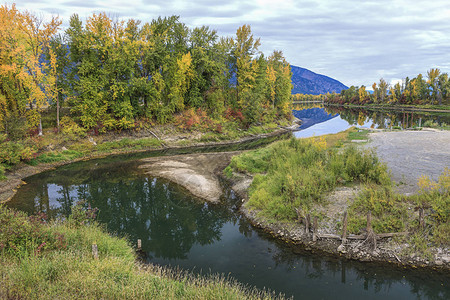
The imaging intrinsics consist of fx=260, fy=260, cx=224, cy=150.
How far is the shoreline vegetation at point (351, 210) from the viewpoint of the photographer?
16.0m

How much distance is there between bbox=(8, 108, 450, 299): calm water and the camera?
14016mm

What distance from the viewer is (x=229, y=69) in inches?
2680

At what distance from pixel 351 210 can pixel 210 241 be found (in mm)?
10585

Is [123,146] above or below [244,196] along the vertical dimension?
above

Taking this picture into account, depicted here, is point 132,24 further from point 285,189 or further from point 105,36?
point 285,189

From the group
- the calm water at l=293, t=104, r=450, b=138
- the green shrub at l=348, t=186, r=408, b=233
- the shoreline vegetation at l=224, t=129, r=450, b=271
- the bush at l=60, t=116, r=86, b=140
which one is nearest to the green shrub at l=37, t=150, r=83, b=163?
the bush at l=60, t=116, r=86, b=140

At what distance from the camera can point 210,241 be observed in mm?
19516

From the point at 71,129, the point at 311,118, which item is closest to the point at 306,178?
the point at 71,129

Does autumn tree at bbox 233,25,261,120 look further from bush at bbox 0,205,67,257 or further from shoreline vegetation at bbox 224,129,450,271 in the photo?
bush at bbox 0,205,67,257

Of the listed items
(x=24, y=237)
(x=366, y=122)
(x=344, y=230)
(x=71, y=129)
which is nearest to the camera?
(x=24, y=237)

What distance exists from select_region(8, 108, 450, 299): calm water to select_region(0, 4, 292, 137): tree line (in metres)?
15.3

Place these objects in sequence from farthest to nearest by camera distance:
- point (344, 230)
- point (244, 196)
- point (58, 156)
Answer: point (58, 156)
point (244, 196)
point (344, 230)

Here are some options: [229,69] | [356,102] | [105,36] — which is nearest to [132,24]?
[105,36]

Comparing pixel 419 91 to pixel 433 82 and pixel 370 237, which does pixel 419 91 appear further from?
pixel 370 237
